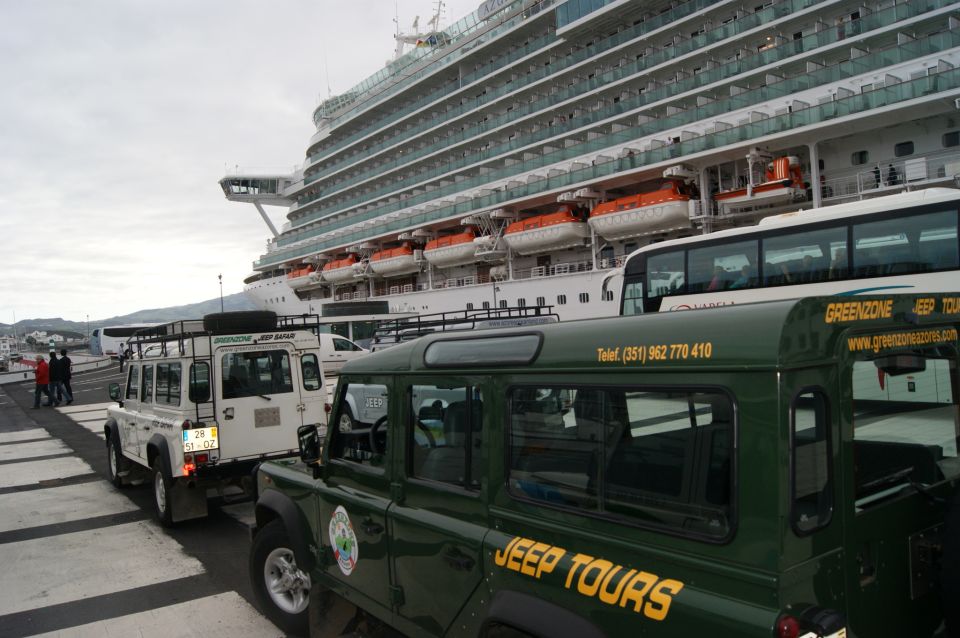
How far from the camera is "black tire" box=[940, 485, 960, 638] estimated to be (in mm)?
2184

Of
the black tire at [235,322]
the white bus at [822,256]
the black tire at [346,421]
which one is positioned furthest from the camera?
the white bus at [822,256]

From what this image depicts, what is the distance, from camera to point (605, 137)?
92.0ft

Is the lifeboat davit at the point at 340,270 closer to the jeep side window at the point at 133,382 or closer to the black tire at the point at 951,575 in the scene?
the jeep side window at the point at 133,382

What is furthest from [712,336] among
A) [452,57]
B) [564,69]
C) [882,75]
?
[452,57]

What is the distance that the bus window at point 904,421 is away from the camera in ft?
7.53

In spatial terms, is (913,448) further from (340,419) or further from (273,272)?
(273,272)

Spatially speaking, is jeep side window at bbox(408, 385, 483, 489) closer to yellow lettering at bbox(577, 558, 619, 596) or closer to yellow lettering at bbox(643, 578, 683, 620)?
yellow lettering at bbox(577, 558, 619, 596)

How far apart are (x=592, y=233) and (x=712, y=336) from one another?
26355 mm

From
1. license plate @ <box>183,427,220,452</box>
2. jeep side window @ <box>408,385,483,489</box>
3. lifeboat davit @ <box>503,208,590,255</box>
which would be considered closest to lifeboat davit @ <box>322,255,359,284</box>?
lifeboat davit @ <box>503,208,590,255</box>

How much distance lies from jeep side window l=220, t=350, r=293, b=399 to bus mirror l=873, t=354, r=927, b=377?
6172mm

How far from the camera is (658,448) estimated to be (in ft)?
7.55

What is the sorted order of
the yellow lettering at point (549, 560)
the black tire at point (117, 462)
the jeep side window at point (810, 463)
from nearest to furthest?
the jeep side window at point (810, 463) < the yellow lettering at point (549, 560) < the black tire at point (117, 462)

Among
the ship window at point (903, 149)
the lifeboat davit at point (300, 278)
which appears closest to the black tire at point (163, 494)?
the ship window at point (903, 149)

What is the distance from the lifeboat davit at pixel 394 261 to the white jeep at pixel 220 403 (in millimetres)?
31050
